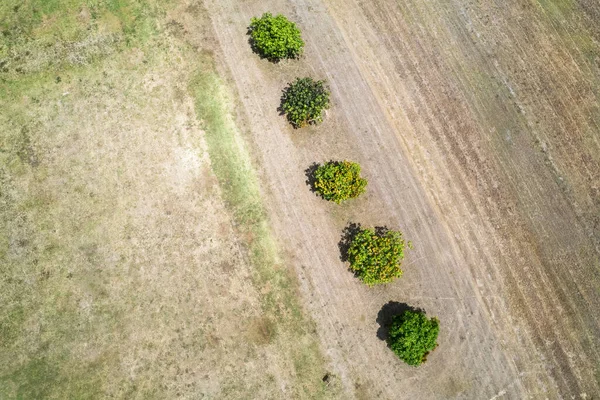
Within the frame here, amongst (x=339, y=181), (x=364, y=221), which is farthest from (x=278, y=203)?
(x=364, y=221)

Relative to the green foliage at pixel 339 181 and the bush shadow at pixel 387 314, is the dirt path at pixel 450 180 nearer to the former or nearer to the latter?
the bush shadow at pixel 387 314

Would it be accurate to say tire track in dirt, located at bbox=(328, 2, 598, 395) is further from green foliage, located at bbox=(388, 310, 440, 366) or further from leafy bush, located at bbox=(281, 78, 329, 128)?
green foliage, located at bbox=(388, 310, 440, 366)

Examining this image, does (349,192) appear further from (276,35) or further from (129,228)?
(129,228)

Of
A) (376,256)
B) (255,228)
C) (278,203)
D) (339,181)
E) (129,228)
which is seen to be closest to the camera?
(376,256)

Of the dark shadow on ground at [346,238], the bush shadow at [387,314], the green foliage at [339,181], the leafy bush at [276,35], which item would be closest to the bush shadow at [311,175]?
the green foliage at [339,181]

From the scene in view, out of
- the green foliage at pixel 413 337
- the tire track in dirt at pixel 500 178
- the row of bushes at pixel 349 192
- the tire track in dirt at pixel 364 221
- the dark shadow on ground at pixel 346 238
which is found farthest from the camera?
the tire track in dirt at pixel 500 178
